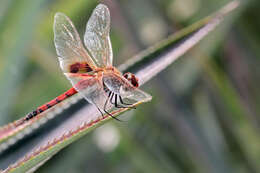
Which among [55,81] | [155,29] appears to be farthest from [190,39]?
[155,29]

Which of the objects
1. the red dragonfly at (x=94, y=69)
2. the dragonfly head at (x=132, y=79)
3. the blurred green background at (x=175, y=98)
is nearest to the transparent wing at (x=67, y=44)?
the red dragonfly at (x=94, y=69)

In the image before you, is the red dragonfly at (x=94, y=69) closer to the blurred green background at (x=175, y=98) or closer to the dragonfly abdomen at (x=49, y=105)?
the dragonfly abdomen at (x=49, y=105)

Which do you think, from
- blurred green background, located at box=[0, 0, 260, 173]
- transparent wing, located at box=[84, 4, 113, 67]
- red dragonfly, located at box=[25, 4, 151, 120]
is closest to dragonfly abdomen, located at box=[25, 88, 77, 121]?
red dragonfly, located at box=[25, 4, 151, 120]

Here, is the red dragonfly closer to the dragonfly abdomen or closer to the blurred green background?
the dragonfly abdomen

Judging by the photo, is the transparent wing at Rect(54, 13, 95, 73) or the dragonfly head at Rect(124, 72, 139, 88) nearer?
the dragonfly head at Rect(124, 72, 139, 88)

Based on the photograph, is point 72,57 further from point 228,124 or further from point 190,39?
point 228,124

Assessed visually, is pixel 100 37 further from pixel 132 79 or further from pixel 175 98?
pixel 175 98

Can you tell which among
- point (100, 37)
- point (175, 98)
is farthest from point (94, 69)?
point (175, 98)

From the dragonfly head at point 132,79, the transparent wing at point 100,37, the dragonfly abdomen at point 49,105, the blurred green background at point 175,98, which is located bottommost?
the blurred green background at point 175,98
